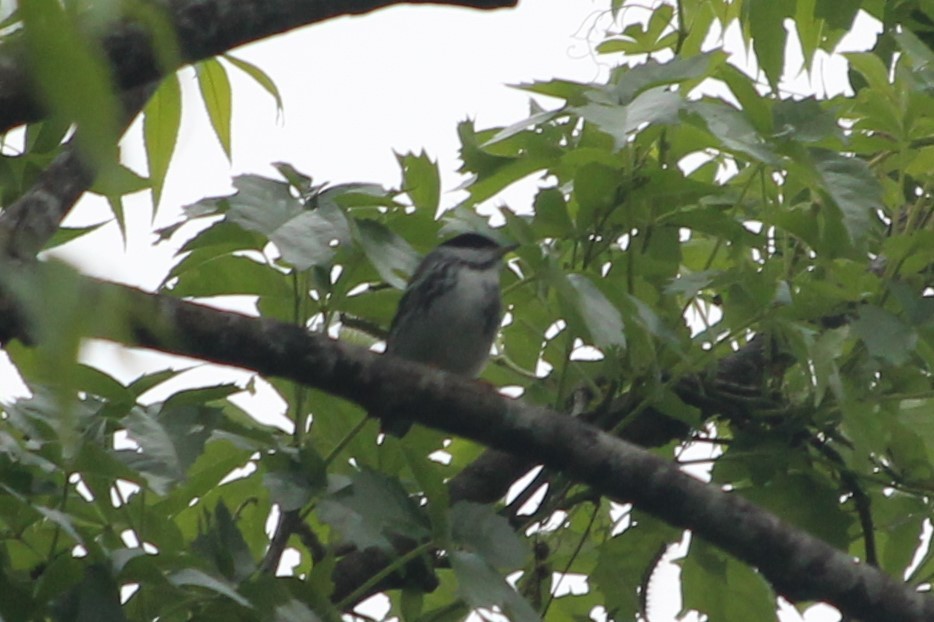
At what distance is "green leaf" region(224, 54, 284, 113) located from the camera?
6.25 feet

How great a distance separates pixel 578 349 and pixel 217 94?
2.81 ft

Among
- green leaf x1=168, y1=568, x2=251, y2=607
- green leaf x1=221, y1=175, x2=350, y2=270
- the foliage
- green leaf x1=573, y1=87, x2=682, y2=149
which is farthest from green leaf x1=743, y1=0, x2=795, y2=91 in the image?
green leaf x1=168, y1=568, x2=251, y2=607

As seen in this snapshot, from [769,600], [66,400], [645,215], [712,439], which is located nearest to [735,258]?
[645,215]

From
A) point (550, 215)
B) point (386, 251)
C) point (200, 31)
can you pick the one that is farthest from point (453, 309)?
point (200, 31)

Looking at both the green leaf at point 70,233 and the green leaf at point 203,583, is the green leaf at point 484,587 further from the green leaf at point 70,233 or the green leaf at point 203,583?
the green leaf at point 70,233

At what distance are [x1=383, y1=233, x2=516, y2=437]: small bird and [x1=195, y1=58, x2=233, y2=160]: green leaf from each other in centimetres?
142

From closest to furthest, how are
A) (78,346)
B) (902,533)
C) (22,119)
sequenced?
1. (78,346)
2. (22,119)
3. (902,533)

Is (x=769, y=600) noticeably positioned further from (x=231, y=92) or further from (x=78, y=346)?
(x=78, y=346)

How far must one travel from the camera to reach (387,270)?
1883 millimetres

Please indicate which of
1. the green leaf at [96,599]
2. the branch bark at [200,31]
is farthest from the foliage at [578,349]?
the branch bark at [200,31]

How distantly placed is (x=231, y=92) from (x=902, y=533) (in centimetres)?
156

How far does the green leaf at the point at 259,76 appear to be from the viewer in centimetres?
190

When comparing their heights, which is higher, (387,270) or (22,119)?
(22,119)

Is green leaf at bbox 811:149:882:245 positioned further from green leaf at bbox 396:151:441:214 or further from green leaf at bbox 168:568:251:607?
green leaf at bbox 168:568:251:607
